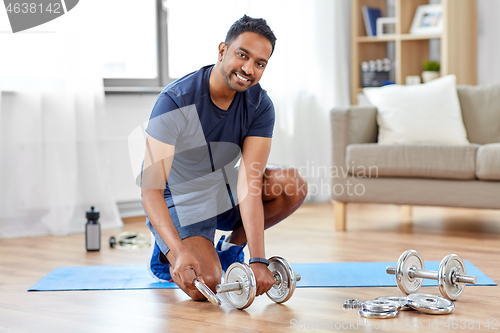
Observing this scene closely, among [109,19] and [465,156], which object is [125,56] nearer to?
[109,19]

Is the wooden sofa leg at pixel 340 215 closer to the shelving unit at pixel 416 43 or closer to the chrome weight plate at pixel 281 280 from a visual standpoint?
the chrome weight plate at pixel 281 280

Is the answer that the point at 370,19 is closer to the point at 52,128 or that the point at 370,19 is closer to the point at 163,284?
the point at 52,128

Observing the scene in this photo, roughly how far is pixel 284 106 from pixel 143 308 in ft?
8.87

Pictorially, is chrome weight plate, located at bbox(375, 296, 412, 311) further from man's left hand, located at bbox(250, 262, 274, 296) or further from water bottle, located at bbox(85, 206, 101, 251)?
water bottle, located at bbox(85, 206, 101, 251)

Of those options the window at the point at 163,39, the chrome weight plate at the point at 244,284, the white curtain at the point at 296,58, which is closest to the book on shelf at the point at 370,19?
the white curtain at the point at 296,58

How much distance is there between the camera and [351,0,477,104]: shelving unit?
420 cm

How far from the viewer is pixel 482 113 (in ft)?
11.0

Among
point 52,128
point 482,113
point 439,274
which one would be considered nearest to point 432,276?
point 439,274

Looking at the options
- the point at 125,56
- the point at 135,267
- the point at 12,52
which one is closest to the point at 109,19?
the point at 125,56

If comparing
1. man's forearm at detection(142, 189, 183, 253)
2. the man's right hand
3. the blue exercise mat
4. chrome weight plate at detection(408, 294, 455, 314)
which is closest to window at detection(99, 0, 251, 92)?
the blue exercise mat

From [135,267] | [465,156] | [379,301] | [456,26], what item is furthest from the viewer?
[456,26]

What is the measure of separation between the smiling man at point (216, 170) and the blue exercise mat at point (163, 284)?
14 centimetres

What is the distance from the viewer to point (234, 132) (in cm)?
195

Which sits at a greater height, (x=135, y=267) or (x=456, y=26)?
(x=456, y=26)
